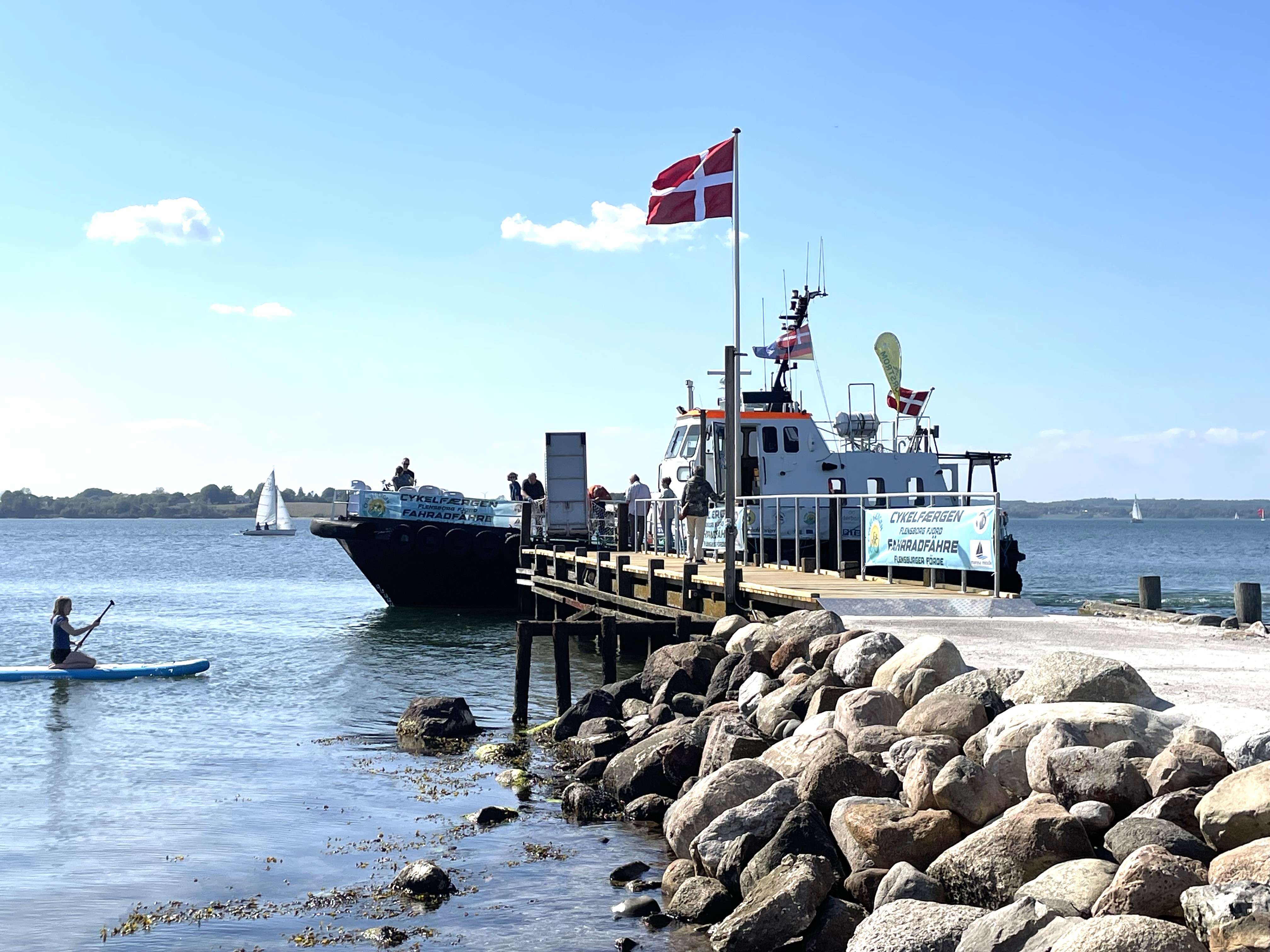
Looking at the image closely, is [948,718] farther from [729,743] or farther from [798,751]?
[729,743]

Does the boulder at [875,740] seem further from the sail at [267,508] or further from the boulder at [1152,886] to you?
the sail at [267,508]

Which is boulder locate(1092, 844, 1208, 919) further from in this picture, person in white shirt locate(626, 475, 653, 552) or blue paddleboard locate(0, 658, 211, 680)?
person in white shirt locate(626, 475, 653, 552)

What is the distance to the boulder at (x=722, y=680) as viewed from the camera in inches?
484

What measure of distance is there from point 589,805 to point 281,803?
10.1 ft

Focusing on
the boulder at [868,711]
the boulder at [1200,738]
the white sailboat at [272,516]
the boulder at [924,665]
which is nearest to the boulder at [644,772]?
the boulder at [868,711]

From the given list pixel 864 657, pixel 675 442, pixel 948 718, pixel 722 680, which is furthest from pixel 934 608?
pixel 675 442

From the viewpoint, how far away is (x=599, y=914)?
804 centimetres

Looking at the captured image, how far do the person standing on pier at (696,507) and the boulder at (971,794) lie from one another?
11.7 metres

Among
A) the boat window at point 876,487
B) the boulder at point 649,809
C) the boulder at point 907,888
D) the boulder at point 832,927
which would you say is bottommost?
the boulder at point 649,809

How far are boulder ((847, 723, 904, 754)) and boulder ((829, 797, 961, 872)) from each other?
3.22ft

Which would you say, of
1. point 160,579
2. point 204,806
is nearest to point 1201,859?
point 204,806

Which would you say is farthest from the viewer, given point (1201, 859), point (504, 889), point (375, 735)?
point (375, 735)

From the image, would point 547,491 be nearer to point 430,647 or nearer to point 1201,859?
point 430,647

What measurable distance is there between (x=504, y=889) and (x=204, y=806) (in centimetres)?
422
